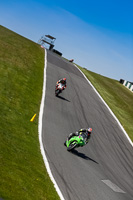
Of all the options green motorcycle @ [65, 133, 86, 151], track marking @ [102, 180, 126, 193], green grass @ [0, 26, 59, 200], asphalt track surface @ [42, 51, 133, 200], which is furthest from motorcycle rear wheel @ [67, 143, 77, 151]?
track marking @ [102, 180, 126, 193]

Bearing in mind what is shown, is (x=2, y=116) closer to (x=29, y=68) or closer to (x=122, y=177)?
(x=122, y=177)

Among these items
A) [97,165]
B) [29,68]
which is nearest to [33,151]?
[97,165]

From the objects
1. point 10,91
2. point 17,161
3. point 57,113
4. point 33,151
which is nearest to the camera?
point 17,161

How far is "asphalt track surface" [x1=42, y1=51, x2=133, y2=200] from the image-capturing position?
39.8ft

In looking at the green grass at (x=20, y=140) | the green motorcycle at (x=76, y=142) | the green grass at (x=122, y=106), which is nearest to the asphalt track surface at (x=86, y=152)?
the green motorcycle at (x=76, y=142)

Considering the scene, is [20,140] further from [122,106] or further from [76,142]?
[122,106]

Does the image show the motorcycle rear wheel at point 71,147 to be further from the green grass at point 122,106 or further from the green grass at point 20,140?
the green grass at point 122,106

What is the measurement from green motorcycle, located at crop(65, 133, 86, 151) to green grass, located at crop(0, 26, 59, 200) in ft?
5.88

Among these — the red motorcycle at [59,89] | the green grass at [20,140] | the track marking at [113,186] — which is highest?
the red motorcycle at [59,89]

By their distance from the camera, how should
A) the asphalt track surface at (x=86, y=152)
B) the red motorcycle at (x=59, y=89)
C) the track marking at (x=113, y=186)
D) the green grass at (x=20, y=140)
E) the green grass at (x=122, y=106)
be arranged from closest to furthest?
the green grass at (x=20, y=140) → the asphalt track surface at (x=86, y=152) → the track marking at (x=113, y=186) → the red motorcycle at (x=59, y=89) → the green grass at (x=122, y=106)

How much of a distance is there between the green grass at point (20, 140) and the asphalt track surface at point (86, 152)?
731 mm

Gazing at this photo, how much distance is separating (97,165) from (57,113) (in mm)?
6482

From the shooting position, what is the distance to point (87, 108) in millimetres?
27312

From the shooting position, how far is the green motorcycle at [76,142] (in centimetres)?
1524
